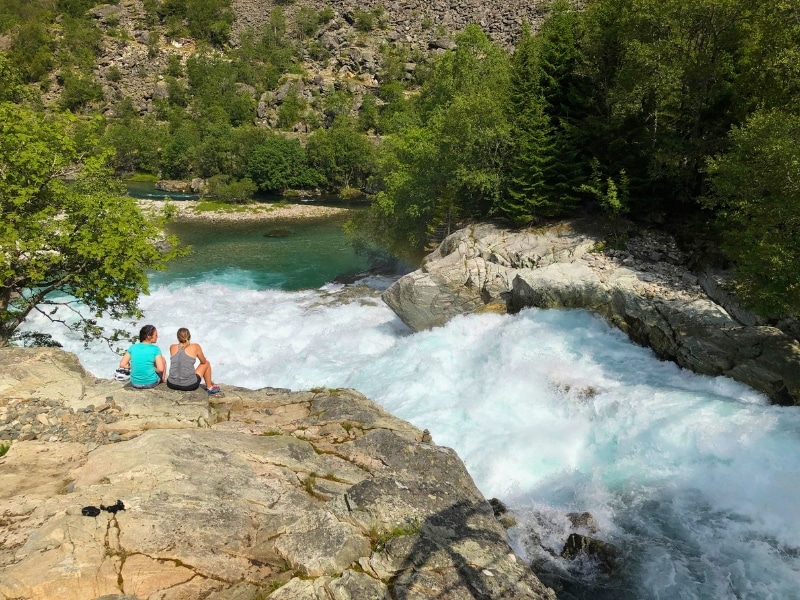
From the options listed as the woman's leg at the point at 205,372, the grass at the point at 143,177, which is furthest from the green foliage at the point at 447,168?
the grass at the point at 143,177

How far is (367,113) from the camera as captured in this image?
105000mm

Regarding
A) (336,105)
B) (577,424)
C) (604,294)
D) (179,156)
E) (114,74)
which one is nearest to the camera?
(577,424)

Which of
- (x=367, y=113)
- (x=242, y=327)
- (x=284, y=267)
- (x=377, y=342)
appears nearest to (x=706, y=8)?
(x=377, y=342)

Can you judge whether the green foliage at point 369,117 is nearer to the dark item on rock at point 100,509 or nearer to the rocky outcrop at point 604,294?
the rocky outcrop at point 604,294

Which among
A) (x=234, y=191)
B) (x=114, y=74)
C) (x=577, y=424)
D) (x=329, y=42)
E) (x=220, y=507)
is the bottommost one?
(x=234, y=191)

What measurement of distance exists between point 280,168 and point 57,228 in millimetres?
66279

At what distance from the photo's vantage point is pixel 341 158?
265 ft

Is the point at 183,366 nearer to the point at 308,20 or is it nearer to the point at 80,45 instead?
the point at 80,45

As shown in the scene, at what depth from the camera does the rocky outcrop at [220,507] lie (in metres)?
5.68

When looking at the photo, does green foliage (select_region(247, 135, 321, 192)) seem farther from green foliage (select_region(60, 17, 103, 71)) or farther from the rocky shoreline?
green foliage (select_region(60, 17, 103, 71))

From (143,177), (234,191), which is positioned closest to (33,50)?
(143,177)

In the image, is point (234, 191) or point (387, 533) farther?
point (234, 191)

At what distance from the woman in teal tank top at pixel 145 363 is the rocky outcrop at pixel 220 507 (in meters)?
0.32

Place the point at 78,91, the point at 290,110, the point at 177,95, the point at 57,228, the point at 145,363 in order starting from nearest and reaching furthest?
the point at 145,363 < the point at 57,228 < the point at 290,110 < the point at 78,91 < the point at 177,95
